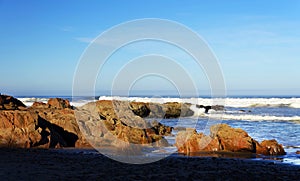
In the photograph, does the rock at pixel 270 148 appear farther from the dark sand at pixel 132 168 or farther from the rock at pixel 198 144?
the dark sand at pixel 132 168

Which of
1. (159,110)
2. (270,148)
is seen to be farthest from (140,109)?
(270,148)

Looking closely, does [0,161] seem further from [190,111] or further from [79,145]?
[190,111]

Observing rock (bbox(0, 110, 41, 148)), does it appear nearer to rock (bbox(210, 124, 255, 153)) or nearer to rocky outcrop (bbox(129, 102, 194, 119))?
rock (bbox(210, 124, 255, 153))

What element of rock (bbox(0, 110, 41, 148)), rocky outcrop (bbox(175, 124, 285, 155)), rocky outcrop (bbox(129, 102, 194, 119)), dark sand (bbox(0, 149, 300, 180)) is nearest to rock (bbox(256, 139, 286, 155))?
rocky outcrop (bbox(175, 124, 285, 155))

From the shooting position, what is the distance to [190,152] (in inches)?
575

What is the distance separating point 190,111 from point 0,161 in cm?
3480

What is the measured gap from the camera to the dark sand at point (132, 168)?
9.75 meters

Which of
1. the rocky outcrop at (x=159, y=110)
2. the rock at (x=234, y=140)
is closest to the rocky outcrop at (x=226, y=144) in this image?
the rock at (x=234, y=140)

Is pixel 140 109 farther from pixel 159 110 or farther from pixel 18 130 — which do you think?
pixel 18 130

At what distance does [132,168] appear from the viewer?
11.1 m

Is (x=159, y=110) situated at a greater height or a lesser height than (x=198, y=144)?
greater

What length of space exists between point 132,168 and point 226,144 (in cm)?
558

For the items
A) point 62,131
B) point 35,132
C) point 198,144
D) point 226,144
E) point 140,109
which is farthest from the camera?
point 140,109

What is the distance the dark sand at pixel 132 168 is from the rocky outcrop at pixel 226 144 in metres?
1.98
